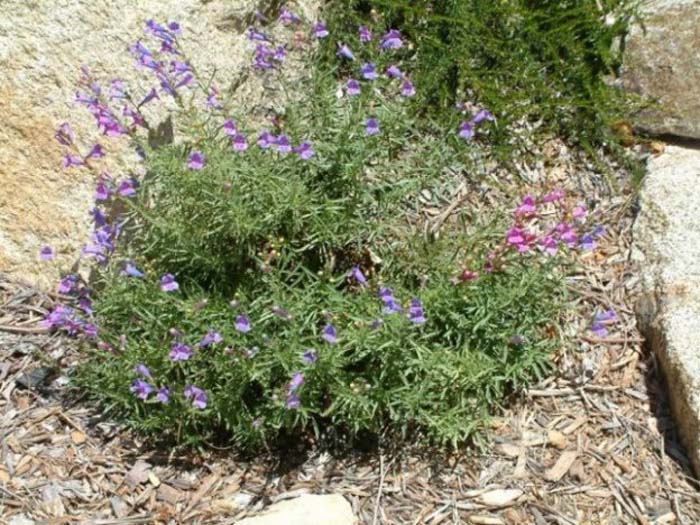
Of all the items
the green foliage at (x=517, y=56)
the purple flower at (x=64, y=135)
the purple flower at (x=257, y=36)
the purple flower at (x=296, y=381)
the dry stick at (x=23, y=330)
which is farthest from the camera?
the green foliage at (x=517, y=56)

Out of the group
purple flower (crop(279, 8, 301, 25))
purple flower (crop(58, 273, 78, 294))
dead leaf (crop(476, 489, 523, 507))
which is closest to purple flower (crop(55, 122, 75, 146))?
purple flower (crop(58, 273, 78, 294))

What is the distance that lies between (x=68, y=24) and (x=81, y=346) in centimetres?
148

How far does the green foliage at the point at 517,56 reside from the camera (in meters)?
5.00

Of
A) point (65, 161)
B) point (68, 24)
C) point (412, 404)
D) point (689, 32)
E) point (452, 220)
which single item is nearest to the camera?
point (412, 404)

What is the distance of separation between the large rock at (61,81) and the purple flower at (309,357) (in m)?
1.47

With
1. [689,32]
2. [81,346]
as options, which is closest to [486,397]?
[81,346]

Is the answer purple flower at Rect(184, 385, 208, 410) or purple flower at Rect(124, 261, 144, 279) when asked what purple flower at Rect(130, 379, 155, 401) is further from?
purple flower at Rect(124, 261, 144, 279)

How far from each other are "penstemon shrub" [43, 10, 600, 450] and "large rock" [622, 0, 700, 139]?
1.23 m

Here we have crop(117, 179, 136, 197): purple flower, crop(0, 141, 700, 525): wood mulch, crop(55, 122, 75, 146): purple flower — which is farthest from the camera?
crop(55, 122, 75, 146): purple flower

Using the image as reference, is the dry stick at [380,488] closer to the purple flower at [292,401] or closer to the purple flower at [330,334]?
the purple flower at [292,401]

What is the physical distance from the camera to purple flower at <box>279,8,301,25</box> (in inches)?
175

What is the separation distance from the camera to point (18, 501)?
3.77 m

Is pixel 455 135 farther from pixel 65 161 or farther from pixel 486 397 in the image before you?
pixel 65 161

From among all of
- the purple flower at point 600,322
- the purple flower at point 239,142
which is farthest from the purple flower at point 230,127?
the purple flower at point 600,322
